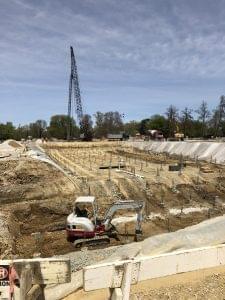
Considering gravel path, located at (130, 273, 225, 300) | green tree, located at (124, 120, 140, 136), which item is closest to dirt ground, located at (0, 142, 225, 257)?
gravel path, located at (130, 273, 225, 300)

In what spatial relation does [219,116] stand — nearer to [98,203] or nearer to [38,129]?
[38,129]

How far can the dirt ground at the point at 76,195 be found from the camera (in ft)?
58.0

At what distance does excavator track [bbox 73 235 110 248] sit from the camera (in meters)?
15.7

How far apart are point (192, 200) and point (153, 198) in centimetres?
274

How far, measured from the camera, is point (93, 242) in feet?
52.4

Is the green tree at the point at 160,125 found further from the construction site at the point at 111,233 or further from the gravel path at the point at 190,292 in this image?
the gravel path at the point at 190,292

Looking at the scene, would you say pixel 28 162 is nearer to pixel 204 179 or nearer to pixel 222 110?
pixel 204 179

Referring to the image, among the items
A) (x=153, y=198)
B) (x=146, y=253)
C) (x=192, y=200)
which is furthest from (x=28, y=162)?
(x=146, y=253)

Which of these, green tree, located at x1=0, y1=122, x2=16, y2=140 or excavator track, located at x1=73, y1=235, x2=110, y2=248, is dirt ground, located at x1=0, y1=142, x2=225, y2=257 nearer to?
excavator track, located at x1=73, y1=235, x2=110, y2=248

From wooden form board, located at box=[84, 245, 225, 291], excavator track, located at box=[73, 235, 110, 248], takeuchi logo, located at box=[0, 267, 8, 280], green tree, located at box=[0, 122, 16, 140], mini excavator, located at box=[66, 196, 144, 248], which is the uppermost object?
green tree, located at box=[0, 122, 16, 140]

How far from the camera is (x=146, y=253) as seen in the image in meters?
11.7

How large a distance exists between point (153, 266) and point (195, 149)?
43.1m

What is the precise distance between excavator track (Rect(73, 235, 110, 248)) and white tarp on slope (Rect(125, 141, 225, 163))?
28407mm

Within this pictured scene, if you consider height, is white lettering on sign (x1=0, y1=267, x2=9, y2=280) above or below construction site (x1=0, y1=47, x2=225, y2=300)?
above
